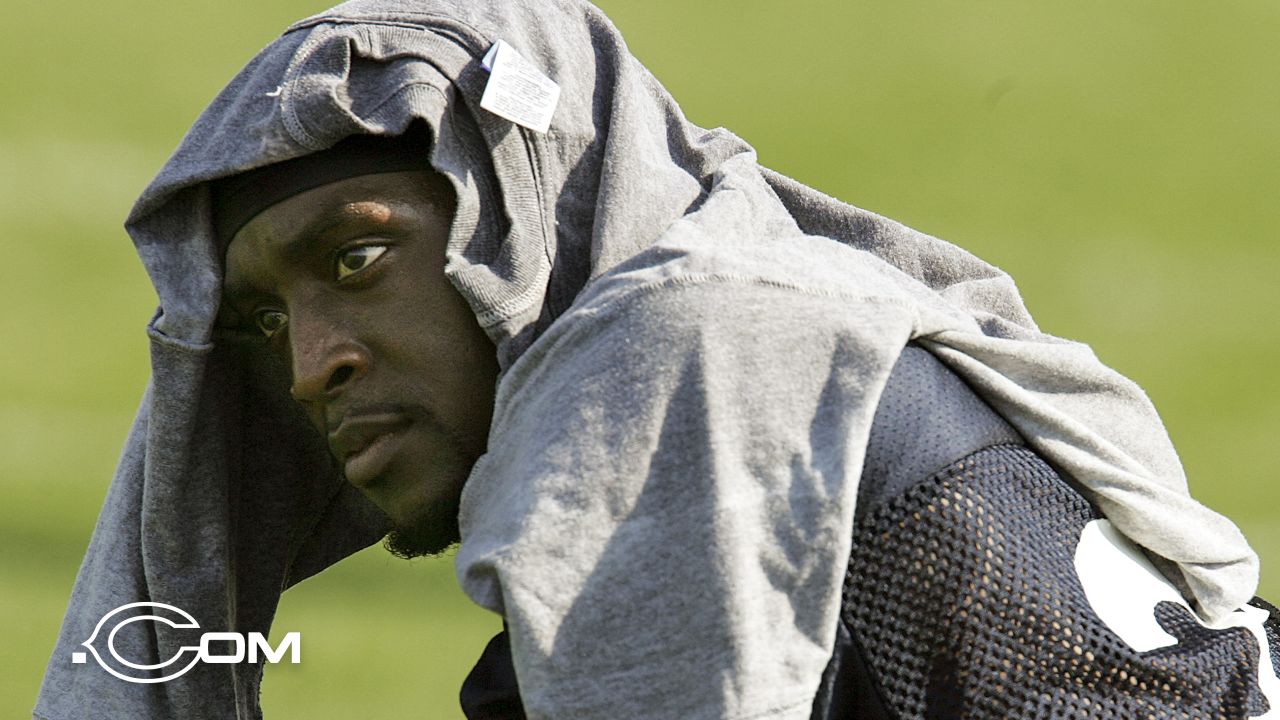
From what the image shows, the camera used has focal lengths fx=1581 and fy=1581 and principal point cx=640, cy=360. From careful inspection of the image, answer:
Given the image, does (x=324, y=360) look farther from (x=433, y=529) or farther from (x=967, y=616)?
(x=967, y=616)

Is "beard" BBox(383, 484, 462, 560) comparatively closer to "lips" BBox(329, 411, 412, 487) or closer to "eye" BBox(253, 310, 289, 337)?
"lips" BBox(329, 411, 412, 487)

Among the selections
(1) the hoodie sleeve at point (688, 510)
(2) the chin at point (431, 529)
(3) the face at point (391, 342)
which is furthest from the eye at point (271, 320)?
(1) the hoodie sleeve at point (688, 510)

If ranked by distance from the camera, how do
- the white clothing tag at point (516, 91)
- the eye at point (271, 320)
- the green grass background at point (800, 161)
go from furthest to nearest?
the green grass background at point (800, 161), the eye at point (271, 320), the white clothing tag at point (516, 91)

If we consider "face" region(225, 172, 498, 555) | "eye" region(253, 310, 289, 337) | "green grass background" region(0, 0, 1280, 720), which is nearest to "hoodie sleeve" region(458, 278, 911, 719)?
"face" region(225, 172, 498, 555)

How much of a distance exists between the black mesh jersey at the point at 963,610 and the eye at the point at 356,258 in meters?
0.42

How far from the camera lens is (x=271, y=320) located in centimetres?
129

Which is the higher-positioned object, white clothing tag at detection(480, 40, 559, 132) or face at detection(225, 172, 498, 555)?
white clothing tag at detection(480, 40, 559, 132)

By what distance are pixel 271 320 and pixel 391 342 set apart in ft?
0.51

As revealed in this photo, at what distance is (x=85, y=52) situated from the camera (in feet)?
7.87

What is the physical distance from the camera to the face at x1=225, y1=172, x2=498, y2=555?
119 cm

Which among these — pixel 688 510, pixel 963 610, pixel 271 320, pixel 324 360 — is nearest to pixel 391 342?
pixel 324 360

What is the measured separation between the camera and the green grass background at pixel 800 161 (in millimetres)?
2391

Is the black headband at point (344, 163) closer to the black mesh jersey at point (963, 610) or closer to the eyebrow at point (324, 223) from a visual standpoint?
the eyebrow at point (324, 223)

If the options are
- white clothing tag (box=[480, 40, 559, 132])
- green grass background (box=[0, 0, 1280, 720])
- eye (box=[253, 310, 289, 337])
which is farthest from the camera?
green grass background (box=[0, 0, 1280, 720])
